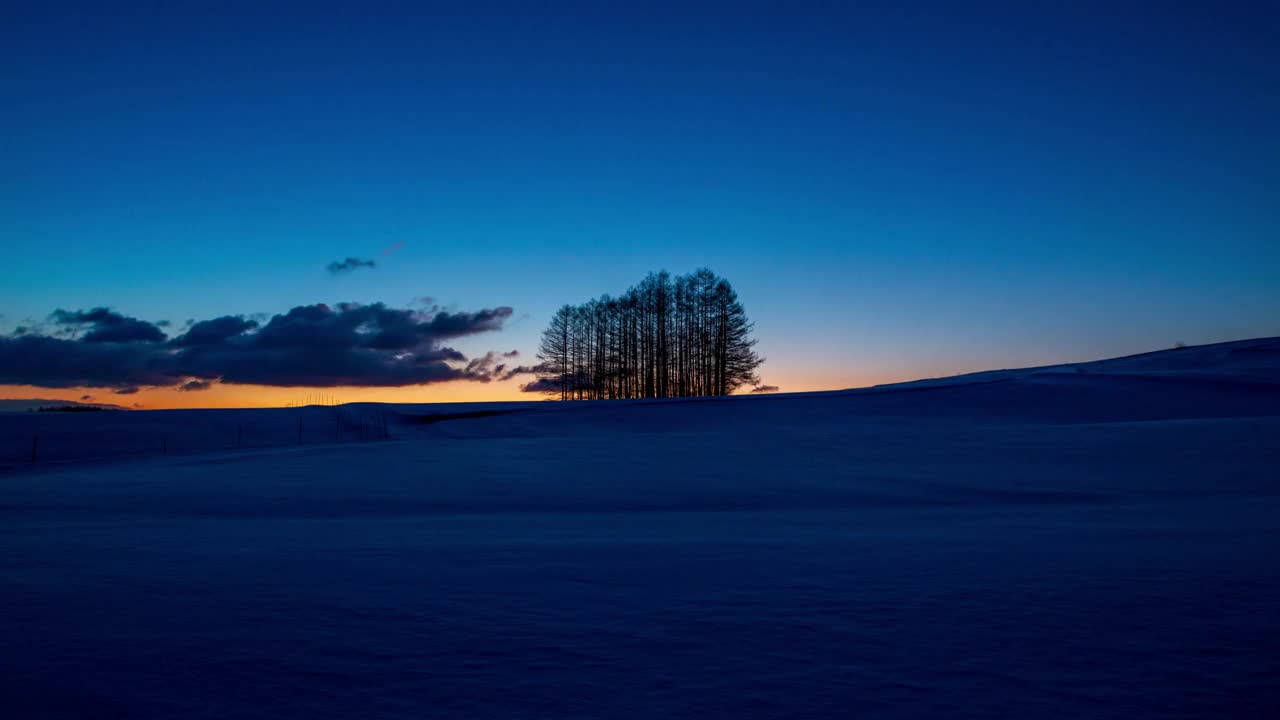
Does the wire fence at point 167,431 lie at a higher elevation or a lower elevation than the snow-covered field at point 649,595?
higher

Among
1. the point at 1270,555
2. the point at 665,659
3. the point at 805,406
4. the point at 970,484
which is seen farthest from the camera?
the point at 805,406

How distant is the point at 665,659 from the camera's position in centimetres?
155

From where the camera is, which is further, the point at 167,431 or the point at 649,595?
the point at 167,431

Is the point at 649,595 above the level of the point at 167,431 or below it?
below

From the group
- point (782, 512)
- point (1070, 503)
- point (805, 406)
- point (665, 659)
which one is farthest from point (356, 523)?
point (805, 406)

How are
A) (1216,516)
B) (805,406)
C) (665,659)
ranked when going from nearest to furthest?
(665,659), (1216,516), (805,406)

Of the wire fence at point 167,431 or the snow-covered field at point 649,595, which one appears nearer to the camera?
the snow-covered field at point 649,595

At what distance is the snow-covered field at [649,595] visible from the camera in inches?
54.1

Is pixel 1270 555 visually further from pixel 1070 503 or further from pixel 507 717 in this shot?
pixel 507 717

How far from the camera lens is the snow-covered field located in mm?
1375

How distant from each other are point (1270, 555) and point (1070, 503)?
2.22m

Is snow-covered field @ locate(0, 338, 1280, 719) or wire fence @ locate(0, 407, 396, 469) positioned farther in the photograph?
wire fence @ locate(0, 407, 396, 469)

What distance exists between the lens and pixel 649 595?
83.7 inches

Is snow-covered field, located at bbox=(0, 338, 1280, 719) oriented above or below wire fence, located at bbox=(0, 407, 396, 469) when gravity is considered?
below
